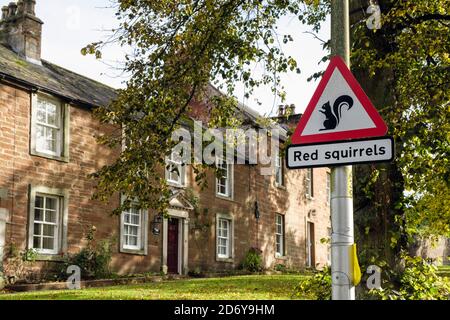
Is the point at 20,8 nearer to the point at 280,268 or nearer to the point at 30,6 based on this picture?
the point at 30,6

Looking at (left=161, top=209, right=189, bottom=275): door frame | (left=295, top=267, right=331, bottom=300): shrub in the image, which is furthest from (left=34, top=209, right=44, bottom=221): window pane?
(left=295, top=267, right=331, bottom=300): shrub

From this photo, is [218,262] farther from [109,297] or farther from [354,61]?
[354,61]

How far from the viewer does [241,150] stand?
31.2 m

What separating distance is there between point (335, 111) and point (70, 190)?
52.7 feet

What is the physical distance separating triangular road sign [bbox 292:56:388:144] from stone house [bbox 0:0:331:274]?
566 inches

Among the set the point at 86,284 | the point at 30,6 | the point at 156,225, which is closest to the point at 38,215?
the point at 86,284

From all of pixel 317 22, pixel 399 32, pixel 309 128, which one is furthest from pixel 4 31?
pixel 309 128

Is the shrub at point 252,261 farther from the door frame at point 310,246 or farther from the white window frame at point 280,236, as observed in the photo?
the door frame at point 310,246

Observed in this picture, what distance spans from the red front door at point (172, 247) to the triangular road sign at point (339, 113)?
63.8 ft

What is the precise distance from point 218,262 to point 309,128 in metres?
22.1

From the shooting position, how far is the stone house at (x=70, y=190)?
1884cm

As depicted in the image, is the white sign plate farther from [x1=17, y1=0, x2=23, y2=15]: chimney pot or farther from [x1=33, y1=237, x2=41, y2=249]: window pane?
[x1=17, y1=0, x2=23, y2=15]: chimney pot

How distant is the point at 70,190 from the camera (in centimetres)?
2047

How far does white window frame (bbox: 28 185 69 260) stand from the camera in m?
19.0
